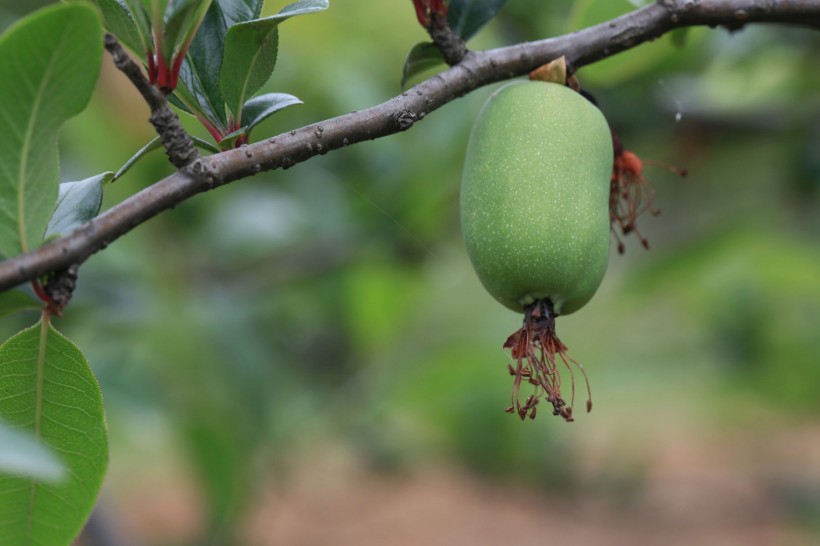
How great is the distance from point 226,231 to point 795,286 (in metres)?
1.01

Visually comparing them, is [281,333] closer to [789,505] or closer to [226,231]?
[226,231]

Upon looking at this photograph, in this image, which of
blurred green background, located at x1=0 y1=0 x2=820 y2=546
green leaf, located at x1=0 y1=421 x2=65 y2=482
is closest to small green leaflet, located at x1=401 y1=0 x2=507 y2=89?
blurred green background, located at x1=0 y1=0 x2=820 y2=546

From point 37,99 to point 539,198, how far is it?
30 cm

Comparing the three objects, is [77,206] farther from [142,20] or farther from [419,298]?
[419,298]

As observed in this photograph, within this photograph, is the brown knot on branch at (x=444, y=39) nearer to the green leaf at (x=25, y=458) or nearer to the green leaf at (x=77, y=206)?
the green leaf at (x=77, y=206)

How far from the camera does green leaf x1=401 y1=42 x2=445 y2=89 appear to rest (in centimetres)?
68

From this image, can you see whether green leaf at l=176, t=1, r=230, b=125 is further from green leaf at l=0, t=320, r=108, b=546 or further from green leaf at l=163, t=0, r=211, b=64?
green leaf at l=0, t=320, r=108, b=546

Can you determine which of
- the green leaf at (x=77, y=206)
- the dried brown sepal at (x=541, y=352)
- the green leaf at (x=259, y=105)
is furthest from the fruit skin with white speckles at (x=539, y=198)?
Answer: the green leaf at (x=77, y=206)

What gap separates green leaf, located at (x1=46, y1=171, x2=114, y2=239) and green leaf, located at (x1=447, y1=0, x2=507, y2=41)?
0.89 ft

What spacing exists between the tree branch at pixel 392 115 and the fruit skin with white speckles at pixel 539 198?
0.03 m

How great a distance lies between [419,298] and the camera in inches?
77.1

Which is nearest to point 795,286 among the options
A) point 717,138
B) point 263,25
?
point 717,138

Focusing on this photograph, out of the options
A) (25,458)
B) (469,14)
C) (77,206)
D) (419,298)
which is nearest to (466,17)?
(469,14)

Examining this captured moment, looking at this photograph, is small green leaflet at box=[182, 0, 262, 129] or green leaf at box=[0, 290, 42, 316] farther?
small green leaflet at box=[182, 0, 262, 129]
